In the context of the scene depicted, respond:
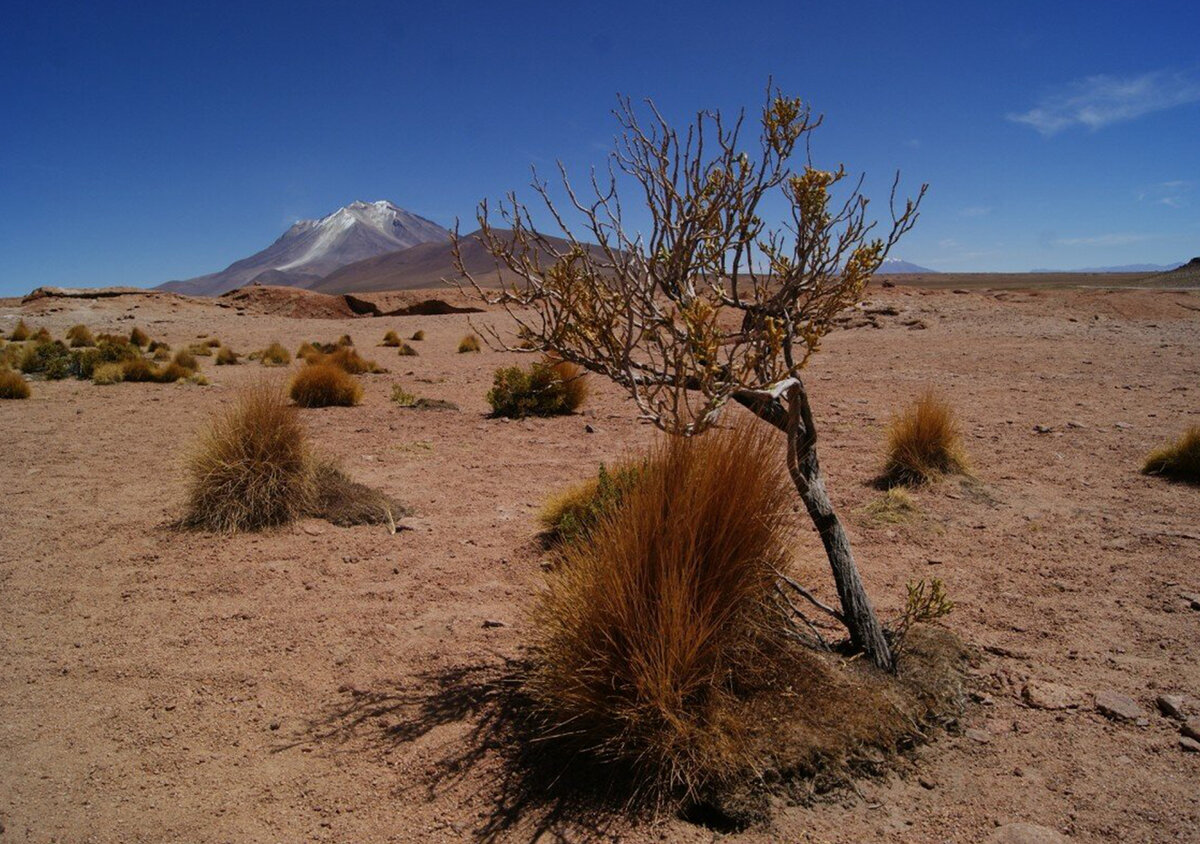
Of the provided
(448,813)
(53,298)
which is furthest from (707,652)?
(53,298)

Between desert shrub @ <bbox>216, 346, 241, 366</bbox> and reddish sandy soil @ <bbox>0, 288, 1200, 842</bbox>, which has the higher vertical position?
desert shrub @ <bbox>216, 346, 241, 366</bbox>

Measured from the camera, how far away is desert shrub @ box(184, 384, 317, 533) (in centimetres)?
534

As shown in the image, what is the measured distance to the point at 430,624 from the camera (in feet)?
13.1

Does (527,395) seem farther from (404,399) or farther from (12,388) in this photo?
(12,388)

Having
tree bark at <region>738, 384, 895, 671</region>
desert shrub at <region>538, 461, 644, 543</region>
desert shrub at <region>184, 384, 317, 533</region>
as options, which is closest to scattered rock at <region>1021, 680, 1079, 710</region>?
tree bark at <region>738, 384, 895, 671</region>

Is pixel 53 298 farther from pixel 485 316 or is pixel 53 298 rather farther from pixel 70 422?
pixel 70 422

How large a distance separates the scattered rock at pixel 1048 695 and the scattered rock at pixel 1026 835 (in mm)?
821

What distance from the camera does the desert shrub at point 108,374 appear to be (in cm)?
1181

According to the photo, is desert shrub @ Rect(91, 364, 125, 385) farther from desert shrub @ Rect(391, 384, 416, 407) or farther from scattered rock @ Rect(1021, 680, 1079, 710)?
scattered rock @ Rect(1021, 680, 1079, 710)

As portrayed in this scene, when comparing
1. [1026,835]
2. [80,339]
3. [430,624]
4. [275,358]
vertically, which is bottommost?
[1026,835]

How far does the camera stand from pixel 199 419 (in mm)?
9180

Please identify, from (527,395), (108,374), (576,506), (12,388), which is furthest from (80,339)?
(576,506)

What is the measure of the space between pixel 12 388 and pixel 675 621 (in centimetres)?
1164

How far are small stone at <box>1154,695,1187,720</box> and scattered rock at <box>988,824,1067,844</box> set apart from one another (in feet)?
3.33
